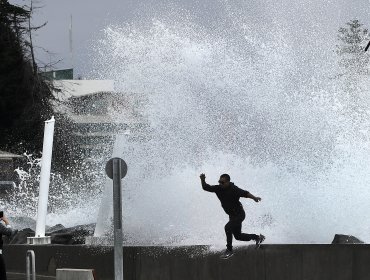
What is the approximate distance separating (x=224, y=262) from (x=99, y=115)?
7748cm

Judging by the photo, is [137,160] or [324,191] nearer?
[324,191]

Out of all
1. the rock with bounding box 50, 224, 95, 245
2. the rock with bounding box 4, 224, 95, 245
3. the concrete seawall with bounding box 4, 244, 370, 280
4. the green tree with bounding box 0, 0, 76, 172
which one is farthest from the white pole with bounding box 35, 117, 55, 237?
the green tree with bounding box 0, 0, 76, 172

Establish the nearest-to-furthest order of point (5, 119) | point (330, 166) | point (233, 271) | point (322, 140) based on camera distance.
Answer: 1. point (233, 271)
2. point (330, 166)
3. point (322, 140)
4. point (5, 119)

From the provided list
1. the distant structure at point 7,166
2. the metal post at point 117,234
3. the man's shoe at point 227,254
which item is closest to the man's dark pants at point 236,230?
the man's shoe at point 227,254

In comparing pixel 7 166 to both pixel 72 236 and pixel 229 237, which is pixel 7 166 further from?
pixel 229 237

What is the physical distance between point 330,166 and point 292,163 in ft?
2.98

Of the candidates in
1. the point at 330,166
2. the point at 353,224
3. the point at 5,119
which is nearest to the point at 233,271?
the point at 353,224

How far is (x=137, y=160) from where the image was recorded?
2878 centimetres

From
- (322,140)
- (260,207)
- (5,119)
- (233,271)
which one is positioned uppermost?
(5,119)

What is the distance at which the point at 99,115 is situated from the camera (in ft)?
313

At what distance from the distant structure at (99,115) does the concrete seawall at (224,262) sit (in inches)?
280

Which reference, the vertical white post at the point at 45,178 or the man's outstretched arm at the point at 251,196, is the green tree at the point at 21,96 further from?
the man's outstretched arm at the point at 251,196

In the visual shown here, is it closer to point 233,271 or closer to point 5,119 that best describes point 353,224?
point 233,271

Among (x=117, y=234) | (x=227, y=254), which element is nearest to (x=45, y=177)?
(x=117, y=234)
